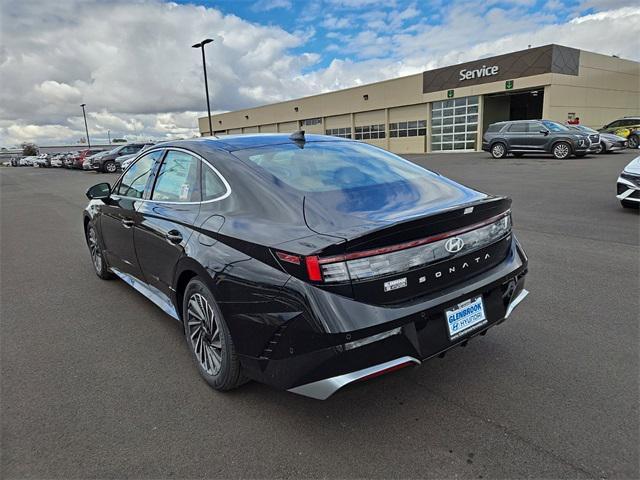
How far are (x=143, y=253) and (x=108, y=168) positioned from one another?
27.5 m

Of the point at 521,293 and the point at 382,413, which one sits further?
the point at 521,293

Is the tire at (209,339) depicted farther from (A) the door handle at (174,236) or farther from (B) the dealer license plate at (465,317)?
(B) the dealer license plate at (465,317)

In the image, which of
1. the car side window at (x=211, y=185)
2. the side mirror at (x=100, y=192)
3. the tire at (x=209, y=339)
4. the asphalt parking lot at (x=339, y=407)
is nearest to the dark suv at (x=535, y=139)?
the asphalt parking lot at (x=339, y=407)

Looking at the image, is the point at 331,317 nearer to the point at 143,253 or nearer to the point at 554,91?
the point at 143,253

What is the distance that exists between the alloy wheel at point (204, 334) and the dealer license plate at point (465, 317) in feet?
4.52

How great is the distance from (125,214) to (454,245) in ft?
9.80

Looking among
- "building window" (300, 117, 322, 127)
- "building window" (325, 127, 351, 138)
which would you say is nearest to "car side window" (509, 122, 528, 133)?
"building window" (325, 127, 351, 138)

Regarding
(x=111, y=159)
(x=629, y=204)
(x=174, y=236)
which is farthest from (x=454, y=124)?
(x=174, y=236)

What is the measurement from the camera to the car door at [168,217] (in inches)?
122

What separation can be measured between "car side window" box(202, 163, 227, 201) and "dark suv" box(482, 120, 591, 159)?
778 inches

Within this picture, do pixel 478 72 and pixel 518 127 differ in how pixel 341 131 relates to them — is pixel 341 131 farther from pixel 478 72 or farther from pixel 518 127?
pixel 518 127

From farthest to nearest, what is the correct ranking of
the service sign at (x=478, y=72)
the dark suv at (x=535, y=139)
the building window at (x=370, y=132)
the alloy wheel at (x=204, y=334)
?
the building window at (x=370, y=132), the service sign at (x=478, y=72), the dark suv at (x=535, y=139), the alloy wheel at (x=204, y=334)

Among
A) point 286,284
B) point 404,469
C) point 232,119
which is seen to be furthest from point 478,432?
point 232,119

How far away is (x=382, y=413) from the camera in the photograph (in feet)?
8.68
